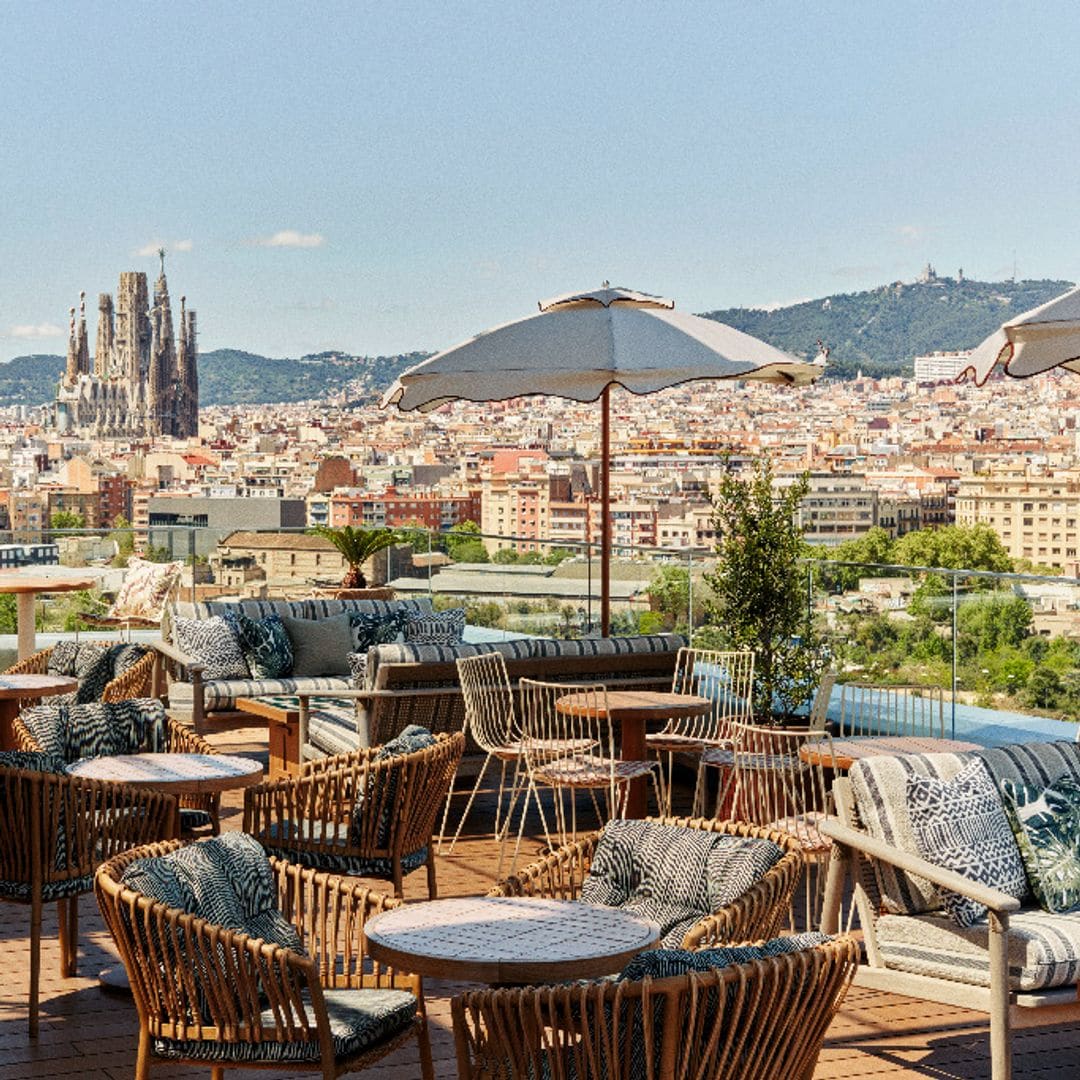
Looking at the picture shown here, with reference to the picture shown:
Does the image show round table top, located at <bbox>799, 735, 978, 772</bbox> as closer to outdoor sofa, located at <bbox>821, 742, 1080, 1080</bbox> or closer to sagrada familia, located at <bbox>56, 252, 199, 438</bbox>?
outdoor sofa, located at <bbox>821, 742, 1080, 1080</bbox>

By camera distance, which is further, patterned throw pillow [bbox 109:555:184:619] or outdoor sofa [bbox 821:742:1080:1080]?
patterned throw pillow [bbox 109:555:184:619]

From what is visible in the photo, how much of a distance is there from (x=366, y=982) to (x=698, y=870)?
2.21 ft

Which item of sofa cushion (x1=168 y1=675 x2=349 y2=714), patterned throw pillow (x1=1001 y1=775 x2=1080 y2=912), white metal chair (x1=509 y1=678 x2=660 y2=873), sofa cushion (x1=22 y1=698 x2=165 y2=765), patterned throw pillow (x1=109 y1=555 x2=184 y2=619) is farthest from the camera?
patterned throw pillow (x1=109 y1=555 x2=184 y2=619)

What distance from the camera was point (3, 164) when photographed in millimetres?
101312

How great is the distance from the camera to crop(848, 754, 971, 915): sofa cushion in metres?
3.75

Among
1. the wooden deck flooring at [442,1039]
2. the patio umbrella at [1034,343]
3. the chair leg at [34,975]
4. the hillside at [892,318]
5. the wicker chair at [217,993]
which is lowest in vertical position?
the wooden deck flooring at [442,1039]

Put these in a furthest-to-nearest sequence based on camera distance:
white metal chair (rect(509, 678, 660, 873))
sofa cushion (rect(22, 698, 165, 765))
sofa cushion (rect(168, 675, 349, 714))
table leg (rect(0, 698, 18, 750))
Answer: sofa cushion (rect(168, 675, 349, 714)), table leg (rect(0, 698, 18, 750)), white metal chair (rect(509, 678, 660, 873)), sofa cushion (rect(22, 698, 165, 765))

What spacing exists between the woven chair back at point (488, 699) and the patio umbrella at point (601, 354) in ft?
3.52

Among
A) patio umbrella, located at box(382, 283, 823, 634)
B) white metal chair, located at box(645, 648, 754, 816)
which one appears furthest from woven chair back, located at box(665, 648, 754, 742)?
patio umbrella, located at box(382, 283, 823, 634)

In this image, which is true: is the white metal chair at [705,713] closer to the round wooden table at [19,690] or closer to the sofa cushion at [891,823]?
the sofa cushion at [891,823]

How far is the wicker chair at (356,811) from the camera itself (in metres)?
4.40

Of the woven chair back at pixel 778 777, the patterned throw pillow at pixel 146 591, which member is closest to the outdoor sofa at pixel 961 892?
the woven chair back at pixel 778 777

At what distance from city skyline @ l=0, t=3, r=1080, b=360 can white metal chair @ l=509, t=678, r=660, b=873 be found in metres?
63.1

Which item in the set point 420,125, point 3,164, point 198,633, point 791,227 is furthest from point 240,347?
point 198,633
